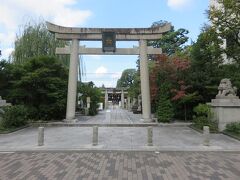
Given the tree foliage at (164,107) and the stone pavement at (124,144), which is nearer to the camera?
the stone pavement at (124,144)

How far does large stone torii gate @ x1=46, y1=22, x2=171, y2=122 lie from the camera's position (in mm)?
27328

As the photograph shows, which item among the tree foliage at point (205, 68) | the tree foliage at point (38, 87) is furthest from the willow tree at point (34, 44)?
the tree foliage at point (205, 68)

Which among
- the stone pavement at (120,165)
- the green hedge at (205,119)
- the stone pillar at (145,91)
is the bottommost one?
the stone pavement at (120,165)

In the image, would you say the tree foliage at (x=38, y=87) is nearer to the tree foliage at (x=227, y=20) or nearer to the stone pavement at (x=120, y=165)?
the tree foliage at (x=227, y=20)

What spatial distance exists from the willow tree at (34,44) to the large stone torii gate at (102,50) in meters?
8.74

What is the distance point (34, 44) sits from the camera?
36.6 meters

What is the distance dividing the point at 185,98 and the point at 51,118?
11.1 metres

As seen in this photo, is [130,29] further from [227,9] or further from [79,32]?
[227,9]

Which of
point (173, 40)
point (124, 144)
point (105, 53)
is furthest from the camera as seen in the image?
point (173, 40)

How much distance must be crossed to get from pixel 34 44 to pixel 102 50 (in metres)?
11.6

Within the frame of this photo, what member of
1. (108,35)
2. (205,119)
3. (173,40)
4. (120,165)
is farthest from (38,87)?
(173,40)

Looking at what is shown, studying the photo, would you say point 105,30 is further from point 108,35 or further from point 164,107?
point 164,107

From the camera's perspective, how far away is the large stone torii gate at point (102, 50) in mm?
27328

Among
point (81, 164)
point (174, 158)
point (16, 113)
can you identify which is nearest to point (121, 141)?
point (174, 158)
